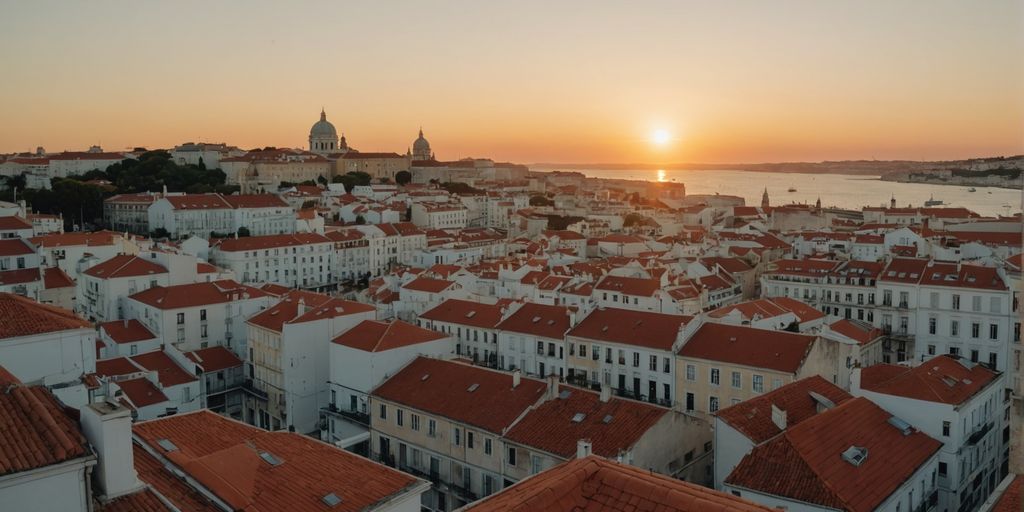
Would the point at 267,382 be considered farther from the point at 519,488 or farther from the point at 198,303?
the point at 519,488

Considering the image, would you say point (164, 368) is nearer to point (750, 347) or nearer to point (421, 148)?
point (750, 347)

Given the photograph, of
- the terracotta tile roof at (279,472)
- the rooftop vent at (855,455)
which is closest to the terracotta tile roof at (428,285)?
the rooftop vent at (855,455)

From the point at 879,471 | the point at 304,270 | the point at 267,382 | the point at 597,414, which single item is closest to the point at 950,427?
the point at 879,471

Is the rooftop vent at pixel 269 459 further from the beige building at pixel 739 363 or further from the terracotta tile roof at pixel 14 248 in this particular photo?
the terracotta tile roof at pixel 14 248

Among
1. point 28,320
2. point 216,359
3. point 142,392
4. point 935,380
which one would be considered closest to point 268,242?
point 216,359

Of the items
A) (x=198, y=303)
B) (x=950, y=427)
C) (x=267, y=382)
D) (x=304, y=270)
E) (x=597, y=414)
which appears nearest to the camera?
(x=950, y=427)
